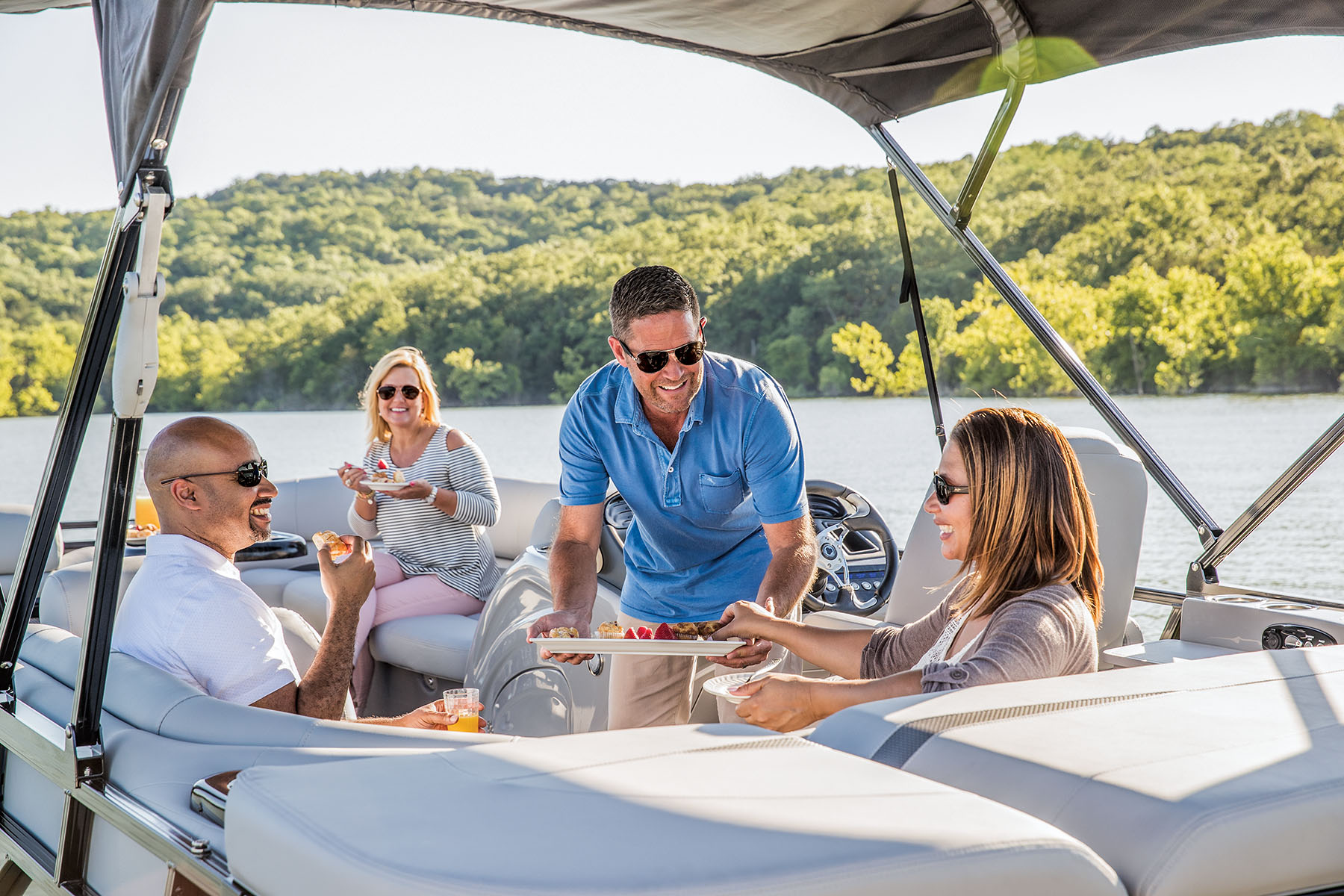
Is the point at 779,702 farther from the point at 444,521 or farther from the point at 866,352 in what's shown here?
the point at 866,352

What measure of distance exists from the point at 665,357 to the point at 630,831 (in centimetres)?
166

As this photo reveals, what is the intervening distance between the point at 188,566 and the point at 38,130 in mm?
29613

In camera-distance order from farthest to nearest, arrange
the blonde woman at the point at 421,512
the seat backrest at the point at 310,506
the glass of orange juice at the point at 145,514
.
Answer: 1. the seat backrest at the point at 310,506
2. the glass of orange juice at the point at 145,514
3. the blonde woman at the point at 421,512

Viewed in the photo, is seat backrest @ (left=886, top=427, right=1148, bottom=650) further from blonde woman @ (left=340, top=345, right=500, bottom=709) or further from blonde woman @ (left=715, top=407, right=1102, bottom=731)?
blonde woman @ (left=340, top=345, right=500, bottom=709)

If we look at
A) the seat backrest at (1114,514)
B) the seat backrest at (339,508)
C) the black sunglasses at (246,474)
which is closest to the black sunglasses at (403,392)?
the seat backrest at (339,508)

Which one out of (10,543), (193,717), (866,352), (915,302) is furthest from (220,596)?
(866,352)

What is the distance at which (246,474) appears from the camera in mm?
2205

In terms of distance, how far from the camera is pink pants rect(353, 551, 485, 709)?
13.4 feet

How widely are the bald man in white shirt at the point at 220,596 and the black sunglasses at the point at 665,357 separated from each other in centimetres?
69

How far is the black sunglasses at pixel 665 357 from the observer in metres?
2.46

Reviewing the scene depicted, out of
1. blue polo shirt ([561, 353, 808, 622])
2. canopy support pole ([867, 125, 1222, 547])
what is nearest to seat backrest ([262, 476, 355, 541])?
blue polo shirt ([561, 353, 808, 622])

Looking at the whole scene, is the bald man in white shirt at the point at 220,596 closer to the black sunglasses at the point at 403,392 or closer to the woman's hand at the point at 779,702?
the woman's hand at the point at 779,702

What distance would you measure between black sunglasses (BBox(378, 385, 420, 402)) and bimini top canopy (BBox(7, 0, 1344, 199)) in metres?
1.74

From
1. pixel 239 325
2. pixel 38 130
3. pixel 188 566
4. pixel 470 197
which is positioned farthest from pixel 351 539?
pixel 38 130
